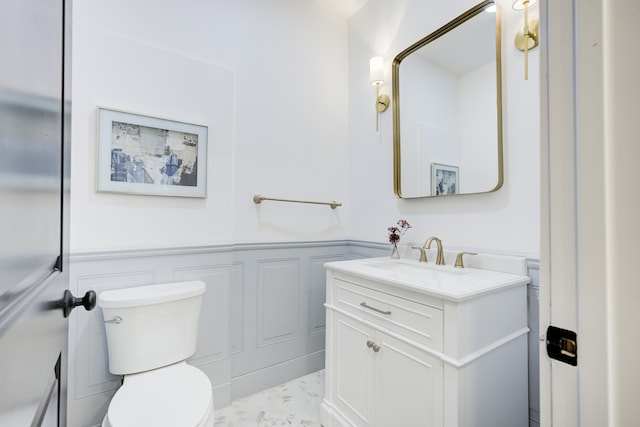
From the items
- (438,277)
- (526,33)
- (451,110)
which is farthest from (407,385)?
(526,33)

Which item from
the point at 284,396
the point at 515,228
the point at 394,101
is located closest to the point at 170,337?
the point at 284,396

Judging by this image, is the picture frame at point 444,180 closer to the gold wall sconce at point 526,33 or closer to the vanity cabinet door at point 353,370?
the gold wall sconce at point 526,33

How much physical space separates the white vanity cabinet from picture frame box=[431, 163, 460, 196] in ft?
1.55

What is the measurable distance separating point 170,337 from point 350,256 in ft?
4.36

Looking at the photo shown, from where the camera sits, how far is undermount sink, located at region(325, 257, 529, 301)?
1.07 meters

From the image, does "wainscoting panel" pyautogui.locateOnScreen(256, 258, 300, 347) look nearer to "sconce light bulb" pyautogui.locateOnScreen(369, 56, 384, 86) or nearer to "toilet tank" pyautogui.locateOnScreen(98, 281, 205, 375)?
"toilet tank" pyautogui.locateOnScreen(98, 281, 205, 375)

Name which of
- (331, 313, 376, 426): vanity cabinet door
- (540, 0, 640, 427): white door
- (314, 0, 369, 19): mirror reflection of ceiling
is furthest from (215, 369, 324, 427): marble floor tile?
(314, 0, 369, 19): mirror reflection of ceiling

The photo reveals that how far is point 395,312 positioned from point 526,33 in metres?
1.35

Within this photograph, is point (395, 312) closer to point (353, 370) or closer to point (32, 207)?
point (353, 370)

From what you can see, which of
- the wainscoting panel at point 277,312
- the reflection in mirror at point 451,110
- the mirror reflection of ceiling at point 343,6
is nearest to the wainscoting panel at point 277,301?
the wainscoting panel at point 277,312

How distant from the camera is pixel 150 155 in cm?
160

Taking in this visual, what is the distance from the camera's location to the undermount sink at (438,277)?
107 centimetres

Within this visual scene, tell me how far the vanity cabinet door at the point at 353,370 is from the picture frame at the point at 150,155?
3.63 feet

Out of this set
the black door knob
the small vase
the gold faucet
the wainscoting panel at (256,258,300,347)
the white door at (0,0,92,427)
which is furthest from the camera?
the wainscoting panel at (256,258,300,347)
